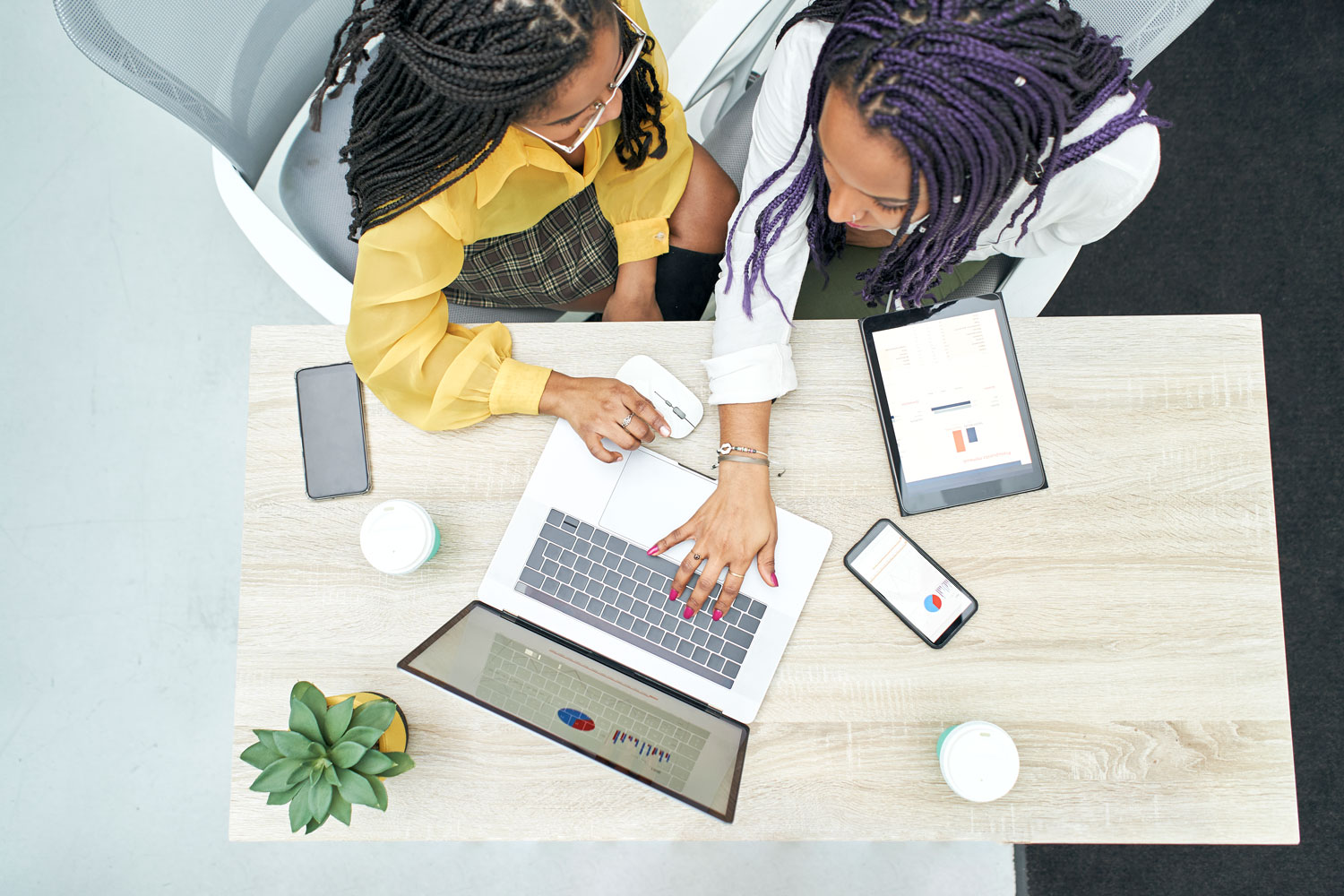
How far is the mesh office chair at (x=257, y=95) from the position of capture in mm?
901

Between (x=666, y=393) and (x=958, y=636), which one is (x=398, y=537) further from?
(x=958, y=636)

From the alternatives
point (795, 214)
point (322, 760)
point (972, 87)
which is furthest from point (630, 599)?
point (972, 87)

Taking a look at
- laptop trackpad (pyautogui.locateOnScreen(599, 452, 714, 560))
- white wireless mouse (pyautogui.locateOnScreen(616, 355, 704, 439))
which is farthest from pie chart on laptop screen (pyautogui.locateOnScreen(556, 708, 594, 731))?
white wireless mouse (pyautogui.locateOnScreen(616, 355, 704, 439))

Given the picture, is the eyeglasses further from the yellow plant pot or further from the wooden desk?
the yellow plant pot

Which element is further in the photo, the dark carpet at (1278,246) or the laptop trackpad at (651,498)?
the dark carpet at (1278,246)

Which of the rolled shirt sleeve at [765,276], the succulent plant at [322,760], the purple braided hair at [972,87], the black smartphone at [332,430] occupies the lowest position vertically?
the succulent plant at [322,760]

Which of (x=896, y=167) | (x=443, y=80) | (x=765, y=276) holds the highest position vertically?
(x=896, y=167)

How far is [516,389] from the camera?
95cm

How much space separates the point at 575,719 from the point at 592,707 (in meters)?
0.02

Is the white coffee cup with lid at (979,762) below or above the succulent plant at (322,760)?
above

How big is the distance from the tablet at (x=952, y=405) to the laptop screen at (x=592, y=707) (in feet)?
1.25

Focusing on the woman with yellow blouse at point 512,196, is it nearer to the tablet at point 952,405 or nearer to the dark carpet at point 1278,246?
the tablet at point 952,405

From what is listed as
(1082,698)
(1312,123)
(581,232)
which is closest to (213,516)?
A: (581,232)

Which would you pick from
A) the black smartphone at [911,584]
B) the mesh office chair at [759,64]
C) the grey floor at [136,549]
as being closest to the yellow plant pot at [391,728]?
the black smartphone at [911,584]
